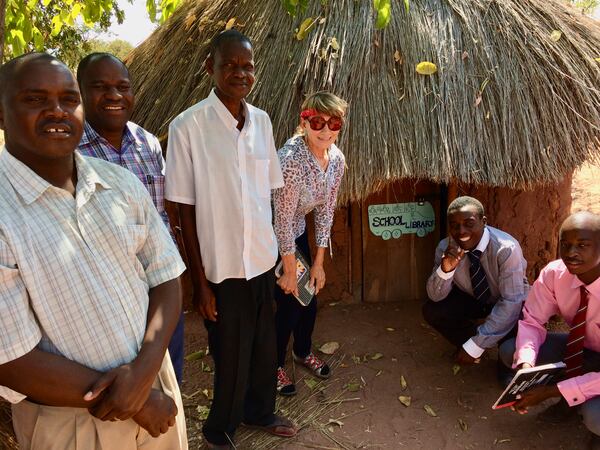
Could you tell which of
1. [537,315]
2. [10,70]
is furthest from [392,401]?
[10,70]

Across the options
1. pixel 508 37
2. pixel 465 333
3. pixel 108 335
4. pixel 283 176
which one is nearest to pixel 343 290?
pixel 465 333

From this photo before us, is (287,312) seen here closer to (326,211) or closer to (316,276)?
(316,276)

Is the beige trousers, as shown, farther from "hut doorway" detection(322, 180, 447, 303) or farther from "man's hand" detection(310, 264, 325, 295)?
"hut doorway" detection(322, 180, 447, 303)

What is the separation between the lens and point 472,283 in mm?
3541

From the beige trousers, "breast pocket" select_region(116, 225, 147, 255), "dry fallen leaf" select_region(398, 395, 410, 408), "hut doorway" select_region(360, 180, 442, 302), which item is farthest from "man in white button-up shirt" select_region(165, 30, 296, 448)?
"hut doorway" select_region(360, 180, 442, 302)

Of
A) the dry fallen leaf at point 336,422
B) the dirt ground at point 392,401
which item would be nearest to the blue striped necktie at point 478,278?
the dirt ground at point 392,401

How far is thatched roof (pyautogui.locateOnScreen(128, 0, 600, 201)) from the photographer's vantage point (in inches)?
147

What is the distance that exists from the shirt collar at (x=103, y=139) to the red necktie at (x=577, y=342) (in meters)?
2.46

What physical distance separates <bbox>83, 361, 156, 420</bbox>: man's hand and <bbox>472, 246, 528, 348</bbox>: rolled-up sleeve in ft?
8.11

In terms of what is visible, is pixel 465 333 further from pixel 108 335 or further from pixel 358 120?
pixel 108 335

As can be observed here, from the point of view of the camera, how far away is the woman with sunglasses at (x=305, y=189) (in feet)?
9.31

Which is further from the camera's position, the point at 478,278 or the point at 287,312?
the point at 478,278

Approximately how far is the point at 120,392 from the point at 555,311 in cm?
255

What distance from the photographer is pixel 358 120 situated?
12.4 ft
